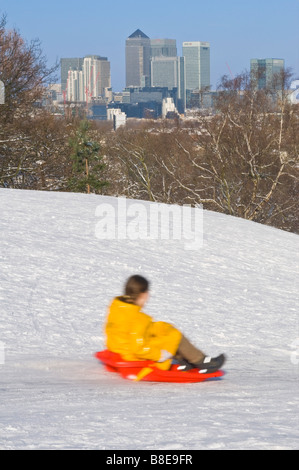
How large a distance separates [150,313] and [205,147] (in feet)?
69.5

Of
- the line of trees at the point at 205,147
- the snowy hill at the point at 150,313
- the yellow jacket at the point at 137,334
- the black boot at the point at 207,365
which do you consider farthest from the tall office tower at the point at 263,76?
the yellow jacket at the point at 137,334

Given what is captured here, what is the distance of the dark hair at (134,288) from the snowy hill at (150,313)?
29.8 inches

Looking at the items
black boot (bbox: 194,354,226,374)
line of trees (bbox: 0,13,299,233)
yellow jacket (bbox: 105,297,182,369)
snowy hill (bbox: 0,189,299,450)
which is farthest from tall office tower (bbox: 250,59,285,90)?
yellow jacket (bbox: 105,297,182,369)

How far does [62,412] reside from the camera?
498cm

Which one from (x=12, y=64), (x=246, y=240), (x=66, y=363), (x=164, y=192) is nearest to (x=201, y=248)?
(x=246, y=240)

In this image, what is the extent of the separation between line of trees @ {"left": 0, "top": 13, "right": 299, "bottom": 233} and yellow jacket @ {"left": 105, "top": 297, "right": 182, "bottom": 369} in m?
22.5

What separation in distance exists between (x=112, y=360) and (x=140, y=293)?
806 mm

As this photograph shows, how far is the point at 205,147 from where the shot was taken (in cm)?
3041

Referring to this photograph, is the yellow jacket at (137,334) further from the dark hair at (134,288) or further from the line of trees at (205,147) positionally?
the line of trees at (205,147)

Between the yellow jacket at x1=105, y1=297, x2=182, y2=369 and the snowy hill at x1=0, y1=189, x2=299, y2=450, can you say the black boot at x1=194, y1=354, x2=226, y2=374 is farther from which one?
the yellow jacket at x1=105, y1=297, x2=182, y2=369

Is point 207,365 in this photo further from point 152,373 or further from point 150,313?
point 150,313

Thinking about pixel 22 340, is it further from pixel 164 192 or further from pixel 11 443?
pixel 164 192

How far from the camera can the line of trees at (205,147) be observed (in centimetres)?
2878

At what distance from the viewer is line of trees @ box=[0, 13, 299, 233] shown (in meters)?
28.8
